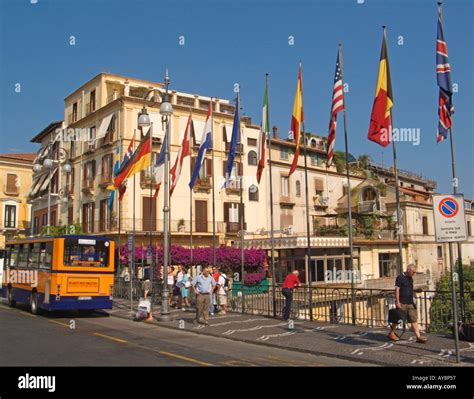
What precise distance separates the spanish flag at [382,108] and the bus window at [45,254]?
473 inches

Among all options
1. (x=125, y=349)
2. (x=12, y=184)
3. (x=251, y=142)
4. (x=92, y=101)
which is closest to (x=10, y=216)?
(x=12, y=184)

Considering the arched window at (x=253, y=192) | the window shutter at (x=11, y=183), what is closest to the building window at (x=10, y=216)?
the window shutter at (x=11, y=183)

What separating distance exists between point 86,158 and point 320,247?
21.6m

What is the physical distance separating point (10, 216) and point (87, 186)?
17.9 m

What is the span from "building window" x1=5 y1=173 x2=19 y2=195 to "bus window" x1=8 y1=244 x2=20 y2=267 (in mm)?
37015

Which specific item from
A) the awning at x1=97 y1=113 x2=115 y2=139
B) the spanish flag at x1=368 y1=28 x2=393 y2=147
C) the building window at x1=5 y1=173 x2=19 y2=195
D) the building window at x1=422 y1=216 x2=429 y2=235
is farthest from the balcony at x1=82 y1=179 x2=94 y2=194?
the spanish flag at x1=368 y1=28 x2=393 y2=147

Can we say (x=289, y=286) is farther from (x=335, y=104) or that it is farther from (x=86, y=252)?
(x=86, y=252)

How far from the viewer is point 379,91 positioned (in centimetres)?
1598

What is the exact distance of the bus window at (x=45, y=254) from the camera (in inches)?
750

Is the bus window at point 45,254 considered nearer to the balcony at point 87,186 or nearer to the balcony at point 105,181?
the balcony at point 105,181
